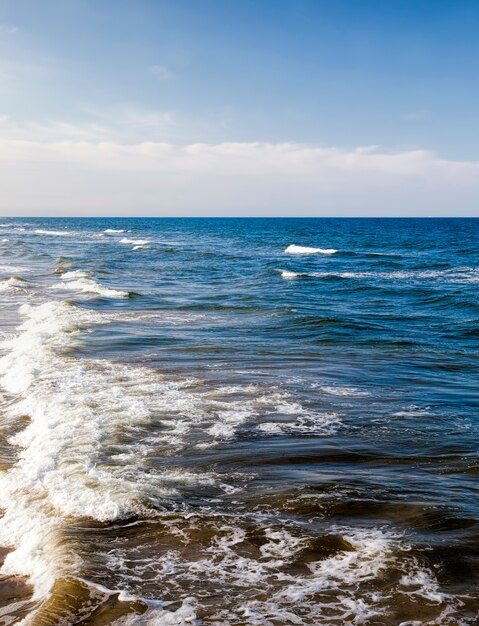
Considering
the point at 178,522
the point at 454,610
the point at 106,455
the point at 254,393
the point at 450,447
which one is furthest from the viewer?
the point at 254,393

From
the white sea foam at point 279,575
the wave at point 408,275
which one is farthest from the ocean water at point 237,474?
the wave at point 408,275

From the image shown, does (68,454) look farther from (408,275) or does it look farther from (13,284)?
(408,275)

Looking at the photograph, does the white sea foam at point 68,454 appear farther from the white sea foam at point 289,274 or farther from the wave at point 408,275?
the wave at point 408,275

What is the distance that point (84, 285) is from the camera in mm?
30250

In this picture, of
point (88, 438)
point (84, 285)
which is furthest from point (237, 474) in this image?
point (84, 285)

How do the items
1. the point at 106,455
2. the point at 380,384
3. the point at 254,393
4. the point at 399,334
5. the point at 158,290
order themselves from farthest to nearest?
1. the point at 158,290
2. the point at 399,334
3. the point at 380,384
4. the point at 254,393
5. the point at 106,455

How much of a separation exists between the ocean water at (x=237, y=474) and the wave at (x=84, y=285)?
7.81 metres

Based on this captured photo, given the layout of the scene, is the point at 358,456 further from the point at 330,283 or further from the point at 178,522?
the point at 330,283

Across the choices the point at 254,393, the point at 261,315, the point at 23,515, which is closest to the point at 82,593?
the point at 23,515

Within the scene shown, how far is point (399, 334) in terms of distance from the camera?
1875 centimetres

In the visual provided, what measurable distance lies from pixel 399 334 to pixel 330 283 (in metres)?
15.4

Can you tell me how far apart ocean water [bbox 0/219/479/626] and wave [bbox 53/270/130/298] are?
7811 millimetres

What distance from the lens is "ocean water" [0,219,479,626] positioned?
204 inches

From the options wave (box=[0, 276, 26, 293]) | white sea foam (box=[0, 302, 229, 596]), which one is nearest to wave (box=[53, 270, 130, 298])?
wave (box=[0, 276, 26, 293])
